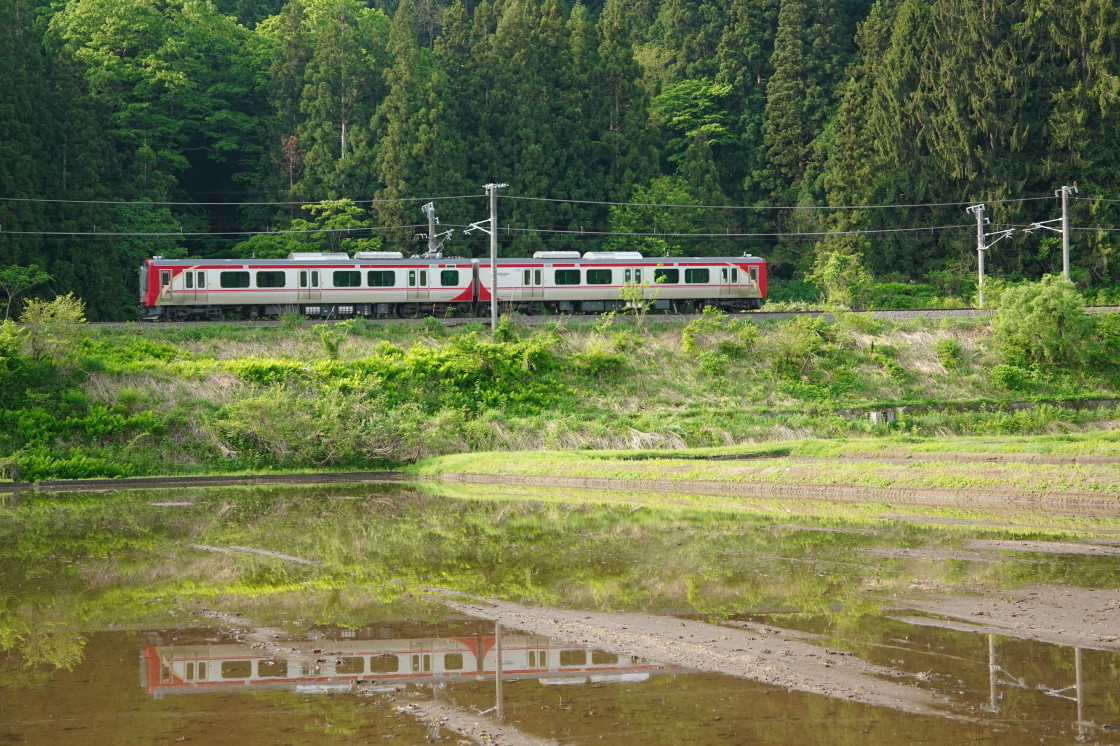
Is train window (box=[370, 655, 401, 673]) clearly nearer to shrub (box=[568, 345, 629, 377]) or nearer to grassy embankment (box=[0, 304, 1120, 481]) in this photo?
grassy embankment (box=[0, 304, 1120, 481])

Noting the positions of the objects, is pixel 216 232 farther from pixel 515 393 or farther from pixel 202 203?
pixel 515 393

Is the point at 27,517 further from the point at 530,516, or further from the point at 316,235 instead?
the point at 316,235

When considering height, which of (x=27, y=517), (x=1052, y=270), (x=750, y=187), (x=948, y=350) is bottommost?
(x=27, y=517)

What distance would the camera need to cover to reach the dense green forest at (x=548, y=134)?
2212 inches

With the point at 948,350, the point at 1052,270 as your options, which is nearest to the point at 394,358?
the point at 948,350

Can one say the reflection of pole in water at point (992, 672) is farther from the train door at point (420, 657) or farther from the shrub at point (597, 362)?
the shrub at point (597, 362)

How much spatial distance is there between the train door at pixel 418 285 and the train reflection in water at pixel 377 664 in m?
33.1

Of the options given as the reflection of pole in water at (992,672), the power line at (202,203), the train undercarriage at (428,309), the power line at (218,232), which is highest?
the power line at (202,203)

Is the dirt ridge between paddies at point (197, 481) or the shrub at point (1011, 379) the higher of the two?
the shrub at point (1011, 379)

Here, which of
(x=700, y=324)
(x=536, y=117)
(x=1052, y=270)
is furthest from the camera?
(x=536, y=117)

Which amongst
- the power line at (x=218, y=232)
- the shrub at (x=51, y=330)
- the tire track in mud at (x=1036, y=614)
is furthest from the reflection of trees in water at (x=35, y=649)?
the power line at (x=218, y=232)

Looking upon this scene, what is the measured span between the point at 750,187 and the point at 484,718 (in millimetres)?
61719

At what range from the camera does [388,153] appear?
56.5 m

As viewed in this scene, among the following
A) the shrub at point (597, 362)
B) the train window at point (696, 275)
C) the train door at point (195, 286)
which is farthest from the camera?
the train window at point (696, 275)
